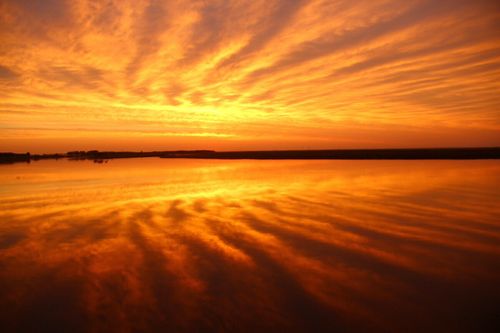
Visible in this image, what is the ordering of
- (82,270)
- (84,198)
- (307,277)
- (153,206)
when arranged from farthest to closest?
(84,198) < (153,206) < (82,270) < (307,277)

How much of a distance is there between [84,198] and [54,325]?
1225 cm

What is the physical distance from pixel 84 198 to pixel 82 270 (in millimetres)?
10201

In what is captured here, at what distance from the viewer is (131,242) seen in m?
8.63

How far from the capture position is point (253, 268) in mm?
6805

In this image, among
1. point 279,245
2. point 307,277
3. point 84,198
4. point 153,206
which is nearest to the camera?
point 307,277

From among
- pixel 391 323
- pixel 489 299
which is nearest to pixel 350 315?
pixel 391 323

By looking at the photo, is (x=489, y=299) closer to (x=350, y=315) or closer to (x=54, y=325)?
(x=350, y=315)

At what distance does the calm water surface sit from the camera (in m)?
4.95

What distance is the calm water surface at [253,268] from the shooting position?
4.95 meters

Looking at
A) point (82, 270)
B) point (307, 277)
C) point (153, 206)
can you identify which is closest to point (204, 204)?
point (153, 206)

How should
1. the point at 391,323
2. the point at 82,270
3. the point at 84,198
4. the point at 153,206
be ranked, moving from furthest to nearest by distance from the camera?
the point at 84,198 < the point at 153,206 < the point at 82,270 < the point at 391,323

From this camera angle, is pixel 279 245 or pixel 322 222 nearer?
pixel 279 245

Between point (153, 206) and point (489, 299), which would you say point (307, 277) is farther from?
point (153, 206)

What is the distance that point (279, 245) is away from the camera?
8.25 meters
